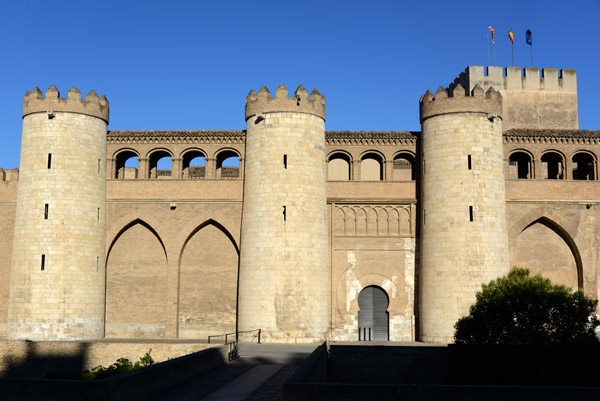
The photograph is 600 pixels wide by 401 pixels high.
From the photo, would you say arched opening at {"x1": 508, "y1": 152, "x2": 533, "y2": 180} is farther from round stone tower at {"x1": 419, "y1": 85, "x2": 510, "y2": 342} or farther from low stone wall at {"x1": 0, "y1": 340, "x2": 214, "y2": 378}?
low stone wall at {"x1": 0, "y1": 340, "x2": 214, "y2": 378}

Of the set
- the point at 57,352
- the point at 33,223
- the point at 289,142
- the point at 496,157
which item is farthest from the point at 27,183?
the point at 496,157

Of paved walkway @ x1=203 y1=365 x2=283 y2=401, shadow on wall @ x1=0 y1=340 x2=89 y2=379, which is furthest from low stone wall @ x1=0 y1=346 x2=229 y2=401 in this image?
shadow on wall @ x1=0 y1=340 x2=89 y2=379

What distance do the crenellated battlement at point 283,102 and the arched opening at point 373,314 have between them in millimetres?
7403

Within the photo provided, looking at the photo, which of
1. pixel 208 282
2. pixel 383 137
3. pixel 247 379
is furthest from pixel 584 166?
pixel 247 379

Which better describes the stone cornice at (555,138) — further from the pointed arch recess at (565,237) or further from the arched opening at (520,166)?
the pointed arch recess at (565,237)

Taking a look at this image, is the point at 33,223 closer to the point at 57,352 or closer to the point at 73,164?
the point at 73,164

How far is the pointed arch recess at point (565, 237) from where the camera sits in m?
28.8

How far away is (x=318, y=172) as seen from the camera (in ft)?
91.5

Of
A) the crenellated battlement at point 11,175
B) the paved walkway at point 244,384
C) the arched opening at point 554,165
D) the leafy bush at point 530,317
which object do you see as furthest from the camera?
the crenellated battlement at point 11,175

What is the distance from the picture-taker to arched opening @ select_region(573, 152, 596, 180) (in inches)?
1188

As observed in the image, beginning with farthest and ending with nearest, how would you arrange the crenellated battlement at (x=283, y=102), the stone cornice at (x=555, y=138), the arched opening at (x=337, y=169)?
→ 1. the arched opening at (x=337, y=169)
2. the stone cornice at (x=555, y=138)
3. the crenellated battlement at (x=283, y=102)

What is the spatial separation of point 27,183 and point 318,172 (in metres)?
11.5

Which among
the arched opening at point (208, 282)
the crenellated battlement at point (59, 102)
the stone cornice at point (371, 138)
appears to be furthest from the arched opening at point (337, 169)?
the crenellated battlement at point (59, 102)

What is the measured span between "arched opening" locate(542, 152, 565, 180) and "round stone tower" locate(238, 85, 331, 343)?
396 inches
